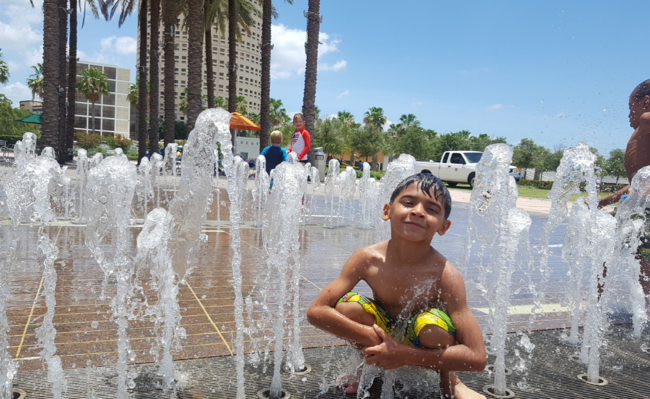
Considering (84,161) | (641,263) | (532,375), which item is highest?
(84,161)

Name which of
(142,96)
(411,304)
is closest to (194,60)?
(142,96)

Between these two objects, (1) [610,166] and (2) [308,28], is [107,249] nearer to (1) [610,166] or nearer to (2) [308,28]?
(2) [308,28]

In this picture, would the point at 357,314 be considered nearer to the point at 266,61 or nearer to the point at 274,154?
the point at 274,154

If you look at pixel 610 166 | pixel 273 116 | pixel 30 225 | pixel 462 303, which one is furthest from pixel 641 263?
pixel 273 116

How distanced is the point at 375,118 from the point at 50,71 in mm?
54081

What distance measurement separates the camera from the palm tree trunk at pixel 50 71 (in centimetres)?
1255

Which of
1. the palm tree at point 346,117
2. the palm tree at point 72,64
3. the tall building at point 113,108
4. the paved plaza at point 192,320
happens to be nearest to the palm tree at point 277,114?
the palm tree at point 346,117

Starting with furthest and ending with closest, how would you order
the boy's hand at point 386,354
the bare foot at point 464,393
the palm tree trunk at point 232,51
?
the palm tree trunk at point 232,51 → the bare foot at point 464,393 → the boy's hand at point 386,354

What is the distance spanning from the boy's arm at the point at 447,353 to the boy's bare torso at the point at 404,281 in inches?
4.6

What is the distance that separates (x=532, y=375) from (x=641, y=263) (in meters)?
1.57

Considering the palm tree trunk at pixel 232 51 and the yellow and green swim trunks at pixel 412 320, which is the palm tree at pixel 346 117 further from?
the yellow and green swim trunks at pixel 412 320

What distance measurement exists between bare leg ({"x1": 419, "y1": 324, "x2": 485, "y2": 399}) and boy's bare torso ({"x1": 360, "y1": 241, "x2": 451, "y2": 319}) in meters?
0.17

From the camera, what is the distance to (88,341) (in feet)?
7.65

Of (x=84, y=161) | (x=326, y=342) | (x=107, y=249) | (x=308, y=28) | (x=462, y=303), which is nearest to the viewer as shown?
(x=462, y=303)
